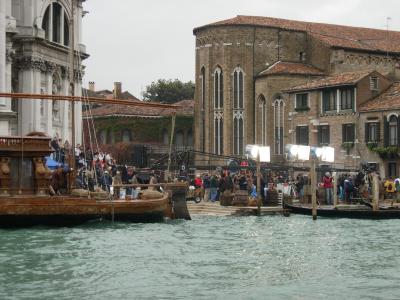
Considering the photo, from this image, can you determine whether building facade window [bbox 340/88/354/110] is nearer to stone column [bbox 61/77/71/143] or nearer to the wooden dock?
stone column [bbox 61/77/71/143]

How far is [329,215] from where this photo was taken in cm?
3166

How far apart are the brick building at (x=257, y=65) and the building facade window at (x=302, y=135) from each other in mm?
4060

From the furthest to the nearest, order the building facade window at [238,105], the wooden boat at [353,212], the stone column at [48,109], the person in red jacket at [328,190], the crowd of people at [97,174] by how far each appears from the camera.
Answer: the building facade window at [238,105] → the stone column at [48,109] → the person in red jacket at [328,190] → the wooden boat at [353,212] → the crowd of people at [97,174]

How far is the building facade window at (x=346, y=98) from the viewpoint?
4559cm

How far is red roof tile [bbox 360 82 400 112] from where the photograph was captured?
43.1 metres

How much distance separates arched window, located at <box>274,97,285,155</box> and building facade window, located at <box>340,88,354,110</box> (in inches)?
270

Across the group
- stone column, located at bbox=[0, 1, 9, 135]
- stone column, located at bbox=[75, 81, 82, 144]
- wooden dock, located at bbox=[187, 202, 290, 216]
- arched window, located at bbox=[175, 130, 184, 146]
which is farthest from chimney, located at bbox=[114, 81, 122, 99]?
wooden dock, located at bbox=[187, 202, 290, 216]

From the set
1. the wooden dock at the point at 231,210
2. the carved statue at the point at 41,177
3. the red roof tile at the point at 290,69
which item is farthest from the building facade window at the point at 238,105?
the carved statue at the point at 41,177

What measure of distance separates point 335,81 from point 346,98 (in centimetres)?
117

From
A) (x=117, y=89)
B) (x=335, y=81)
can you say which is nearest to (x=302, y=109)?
(x=335, y=81)

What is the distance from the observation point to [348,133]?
45.7 metres

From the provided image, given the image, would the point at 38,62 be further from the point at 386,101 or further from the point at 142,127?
the point at 142,127

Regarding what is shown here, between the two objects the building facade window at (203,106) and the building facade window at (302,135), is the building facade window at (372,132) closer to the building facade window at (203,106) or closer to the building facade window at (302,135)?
the building facade window at (302,135)

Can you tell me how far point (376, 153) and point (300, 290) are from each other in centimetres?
2900
